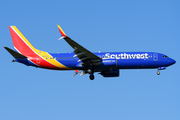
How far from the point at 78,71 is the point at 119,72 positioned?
810cm

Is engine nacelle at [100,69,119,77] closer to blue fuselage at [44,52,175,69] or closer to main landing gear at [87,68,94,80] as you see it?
main landing gear at [87,68,94,80]

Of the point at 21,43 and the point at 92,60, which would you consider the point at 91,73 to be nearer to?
the point at 92,60

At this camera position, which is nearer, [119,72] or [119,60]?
[119,60]

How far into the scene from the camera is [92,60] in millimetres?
66688

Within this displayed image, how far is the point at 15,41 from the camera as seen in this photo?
72.9m

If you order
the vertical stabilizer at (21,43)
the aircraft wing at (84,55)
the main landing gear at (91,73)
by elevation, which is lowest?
the main landing gear at (91,73)

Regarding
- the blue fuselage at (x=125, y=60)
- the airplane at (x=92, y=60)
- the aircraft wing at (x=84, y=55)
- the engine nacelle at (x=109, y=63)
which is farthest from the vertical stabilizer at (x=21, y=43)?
the engine nacelle at (x=109, y=63)

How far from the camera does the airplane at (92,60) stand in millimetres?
66312

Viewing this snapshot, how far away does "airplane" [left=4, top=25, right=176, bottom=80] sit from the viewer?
66312 millimetres

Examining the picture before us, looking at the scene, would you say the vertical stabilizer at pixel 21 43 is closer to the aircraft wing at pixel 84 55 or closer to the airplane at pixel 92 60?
the airplane at pixel 92 60

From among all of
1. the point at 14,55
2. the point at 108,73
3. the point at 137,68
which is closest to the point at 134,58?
the point at 137,68

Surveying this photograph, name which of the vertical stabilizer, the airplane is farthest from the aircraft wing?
the vertical stabilizer

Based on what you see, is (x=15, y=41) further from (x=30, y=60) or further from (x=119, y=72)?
(x=119, y=72)

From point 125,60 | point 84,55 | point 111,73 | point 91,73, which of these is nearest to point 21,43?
point 84,55
